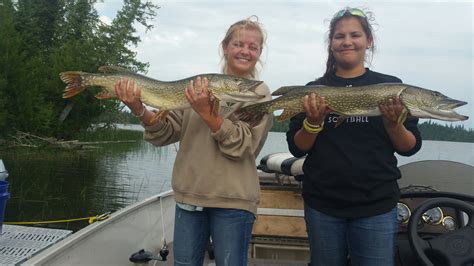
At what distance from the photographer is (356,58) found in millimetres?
3021

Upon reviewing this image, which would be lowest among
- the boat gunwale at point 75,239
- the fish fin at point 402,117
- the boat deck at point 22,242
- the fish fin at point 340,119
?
the boat deck at point 22,242

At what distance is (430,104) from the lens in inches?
119

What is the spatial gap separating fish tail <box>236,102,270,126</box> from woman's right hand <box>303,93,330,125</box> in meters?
0.27

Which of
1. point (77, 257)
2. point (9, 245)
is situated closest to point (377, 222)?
point (77, 257)

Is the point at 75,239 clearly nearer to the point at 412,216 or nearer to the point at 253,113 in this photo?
the point at 253,113

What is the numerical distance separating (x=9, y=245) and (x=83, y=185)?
11.6m

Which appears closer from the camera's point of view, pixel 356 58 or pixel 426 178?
pixel 356 58

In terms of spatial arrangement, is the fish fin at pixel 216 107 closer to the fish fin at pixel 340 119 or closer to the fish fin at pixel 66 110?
the fish fin at pixel 340 119

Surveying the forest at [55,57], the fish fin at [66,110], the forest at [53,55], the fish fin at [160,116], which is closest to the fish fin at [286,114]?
the fish fin at [160,116]

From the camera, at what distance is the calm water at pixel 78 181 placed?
1170 centimetres

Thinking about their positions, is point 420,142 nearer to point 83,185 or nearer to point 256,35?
point 256,35

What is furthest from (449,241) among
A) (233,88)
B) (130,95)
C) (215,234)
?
(130,95)

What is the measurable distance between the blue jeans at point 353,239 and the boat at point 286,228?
142 mm

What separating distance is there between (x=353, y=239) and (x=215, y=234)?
2.81 ft
